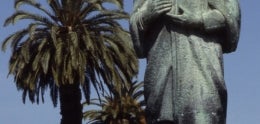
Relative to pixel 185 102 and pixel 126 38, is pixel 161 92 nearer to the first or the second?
pixel 185 102

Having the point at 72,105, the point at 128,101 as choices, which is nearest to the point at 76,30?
the point at 72,105

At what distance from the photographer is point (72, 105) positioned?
3522cm

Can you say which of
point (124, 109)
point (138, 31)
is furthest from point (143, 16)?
point (124, 109)

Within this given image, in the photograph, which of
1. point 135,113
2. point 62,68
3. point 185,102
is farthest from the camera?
point 135,113

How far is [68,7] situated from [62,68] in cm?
346

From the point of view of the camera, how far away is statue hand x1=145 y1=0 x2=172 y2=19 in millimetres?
6113

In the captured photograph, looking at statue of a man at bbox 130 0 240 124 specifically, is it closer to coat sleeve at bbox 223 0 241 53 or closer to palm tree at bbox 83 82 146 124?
coat sleeve at bbox 223 0 241 53

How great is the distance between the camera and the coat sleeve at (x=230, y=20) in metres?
6.09

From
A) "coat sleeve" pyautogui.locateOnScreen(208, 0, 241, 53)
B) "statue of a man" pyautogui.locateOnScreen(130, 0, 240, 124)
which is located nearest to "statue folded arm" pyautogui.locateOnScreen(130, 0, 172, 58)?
"statue of a man" pyautogui.locateOnScreen(130, 0, 240, 124)

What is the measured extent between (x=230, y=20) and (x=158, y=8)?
58cm

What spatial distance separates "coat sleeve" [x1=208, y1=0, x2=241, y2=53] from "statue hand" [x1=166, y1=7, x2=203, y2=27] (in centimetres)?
21

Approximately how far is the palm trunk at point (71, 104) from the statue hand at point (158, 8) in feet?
95.3

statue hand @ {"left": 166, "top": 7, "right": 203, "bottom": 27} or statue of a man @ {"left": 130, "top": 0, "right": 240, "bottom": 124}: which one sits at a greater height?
statue hand @ {"left": 166, "top": 7, "right": 203, "bottom": 27}

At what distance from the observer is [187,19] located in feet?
19.9
